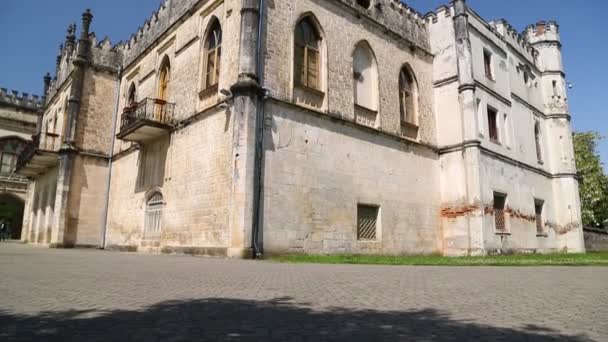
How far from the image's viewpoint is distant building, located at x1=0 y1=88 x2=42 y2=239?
32406mm

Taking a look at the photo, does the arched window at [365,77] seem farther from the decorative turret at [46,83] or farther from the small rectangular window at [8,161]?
the small rectangular window at [8,161]

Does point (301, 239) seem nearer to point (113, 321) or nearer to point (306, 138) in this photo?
point (306, 138)

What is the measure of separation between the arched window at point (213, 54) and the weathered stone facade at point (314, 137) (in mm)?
68

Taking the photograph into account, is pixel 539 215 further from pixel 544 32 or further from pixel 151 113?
pixel 151 113

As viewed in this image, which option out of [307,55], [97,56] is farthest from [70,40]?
[307,55]

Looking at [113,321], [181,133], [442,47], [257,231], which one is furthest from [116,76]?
[113,321]

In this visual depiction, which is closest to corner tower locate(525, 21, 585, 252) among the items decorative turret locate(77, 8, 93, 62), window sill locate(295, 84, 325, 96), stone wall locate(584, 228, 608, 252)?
stone wall locate(584, 228, 608, 252)

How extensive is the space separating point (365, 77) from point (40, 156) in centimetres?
1664

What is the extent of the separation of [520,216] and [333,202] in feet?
37.7

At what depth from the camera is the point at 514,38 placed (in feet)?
73.7

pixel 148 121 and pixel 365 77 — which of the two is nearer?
pixel 148 121

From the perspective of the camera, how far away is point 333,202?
1300 centimetres

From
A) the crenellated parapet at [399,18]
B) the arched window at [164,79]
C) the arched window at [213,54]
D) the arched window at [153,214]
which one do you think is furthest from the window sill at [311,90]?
the arched window at [164,79]

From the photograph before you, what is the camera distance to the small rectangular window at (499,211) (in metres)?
A: 18.0
